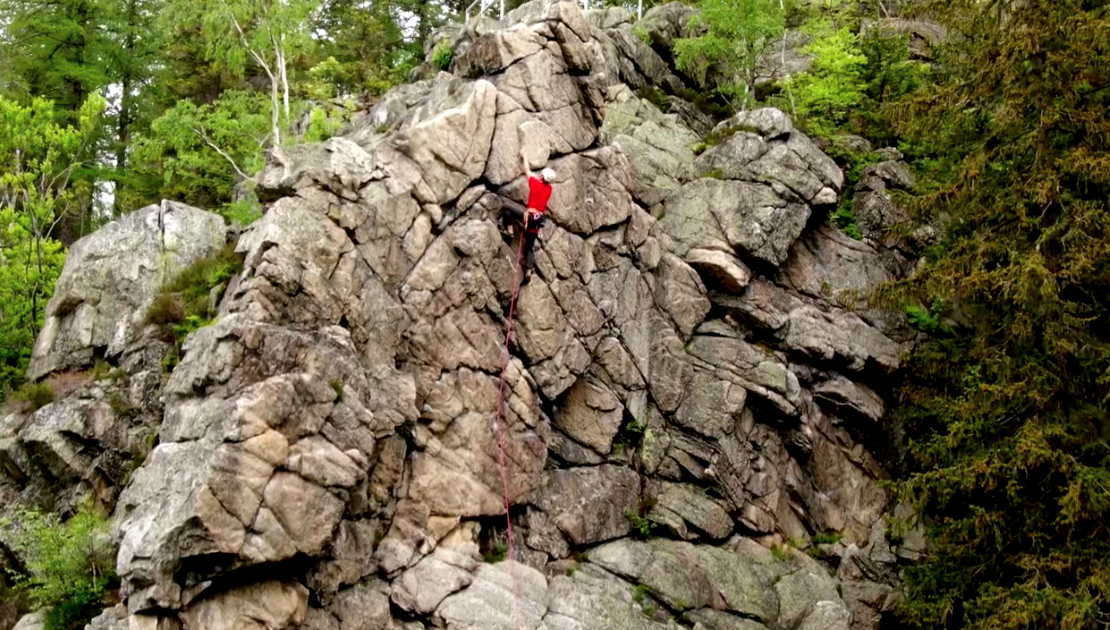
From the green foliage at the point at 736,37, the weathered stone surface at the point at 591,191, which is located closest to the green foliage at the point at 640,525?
the weathered stone surface at the point at 591,191

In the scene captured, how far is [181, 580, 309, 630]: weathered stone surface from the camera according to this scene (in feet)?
37.2

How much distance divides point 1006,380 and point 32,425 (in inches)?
652

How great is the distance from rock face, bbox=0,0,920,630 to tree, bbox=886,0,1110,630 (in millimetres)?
3553

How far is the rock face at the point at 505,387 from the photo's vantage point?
39.6 ft

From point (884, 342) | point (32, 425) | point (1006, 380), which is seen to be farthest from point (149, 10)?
point (1006, 380)

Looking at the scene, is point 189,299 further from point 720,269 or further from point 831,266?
point 831,266

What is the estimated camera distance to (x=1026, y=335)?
13.3m

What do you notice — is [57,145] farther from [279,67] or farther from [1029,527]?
[1029,527]

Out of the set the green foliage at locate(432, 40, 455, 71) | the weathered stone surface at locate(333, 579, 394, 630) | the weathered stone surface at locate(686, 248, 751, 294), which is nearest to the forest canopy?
the green foliage at locate(432, 40, 455, 71)

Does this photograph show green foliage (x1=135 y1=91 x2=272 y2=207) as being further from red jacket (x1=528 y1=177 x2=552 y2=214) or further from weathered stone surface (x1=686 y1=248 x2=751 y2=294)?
weathered stone surface (x1=686 y1=248 x2=751 y2=294)

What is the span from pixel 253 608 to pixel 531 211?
7887mm

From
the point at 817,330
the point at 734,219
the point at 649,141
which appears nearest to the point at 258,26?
the point at 649,141

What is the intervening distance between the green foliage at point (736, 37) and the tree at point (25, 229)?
50.0 ft

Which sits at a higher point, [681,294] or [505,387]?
[681,294]
